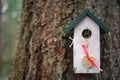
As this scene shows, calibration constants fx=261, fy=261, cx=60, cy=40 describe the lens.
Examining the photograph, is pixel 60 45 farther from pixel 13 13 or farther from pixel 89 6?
pixel 13 13

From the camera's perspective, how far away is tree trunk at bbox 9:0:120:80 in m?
2.20

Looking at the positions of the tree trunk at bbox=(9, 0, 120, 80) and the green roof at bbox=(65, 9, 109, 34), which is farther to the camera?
the tree trunk at bbox=(9, 0, 120, 80)

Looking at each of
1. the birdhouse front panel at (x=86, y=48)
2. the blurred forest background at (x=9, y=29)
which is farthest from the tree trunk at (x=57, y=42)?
the blurred forest background at (x=9, y=29)

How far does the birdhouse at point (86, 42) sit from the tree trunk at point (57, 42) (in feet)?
0.43

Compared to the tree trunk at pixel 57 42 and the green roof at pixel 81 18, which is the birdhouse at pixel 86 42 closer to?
the green roof at pixel 81 18

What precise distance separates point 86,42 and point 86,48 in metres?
0.05

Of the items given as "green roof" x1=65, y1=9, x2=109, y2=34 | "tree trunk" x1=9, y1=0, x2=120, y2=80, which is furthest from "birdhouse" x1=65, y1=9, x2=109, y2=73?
"tree trunk" x1=9, y1=0, x2=120, y2=80

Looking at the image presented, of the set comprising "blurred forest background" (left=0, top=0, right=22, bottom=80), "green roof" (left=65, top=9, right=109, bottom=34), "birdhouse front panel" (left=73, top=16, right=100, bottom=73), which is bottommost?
"birdhouse front panel" (left=73, top=16, right=100, bottom=73)

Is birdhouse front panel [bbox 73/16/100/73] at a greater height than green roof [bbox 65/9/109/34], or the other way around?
green roof [bbox 65/9/109/34]

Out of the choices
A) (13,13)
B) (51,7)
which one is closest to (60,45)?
(51,7)

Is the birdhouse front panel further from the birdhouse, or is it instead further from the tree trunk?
the tree trunk

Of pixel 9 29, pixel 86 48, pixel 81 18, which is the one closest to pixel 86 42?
pixel 86 48

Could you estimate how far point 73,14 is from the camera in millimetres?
2264

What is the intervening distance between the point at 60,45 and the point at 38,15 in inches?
15.4
